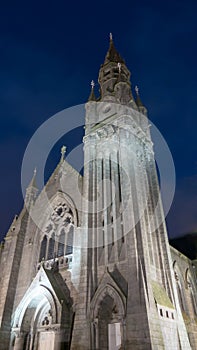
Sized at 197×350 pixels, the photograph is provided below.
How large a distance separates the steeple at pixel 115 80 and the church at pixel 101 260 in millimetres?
193

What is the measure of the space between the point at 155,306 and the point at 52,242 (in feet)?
30.2

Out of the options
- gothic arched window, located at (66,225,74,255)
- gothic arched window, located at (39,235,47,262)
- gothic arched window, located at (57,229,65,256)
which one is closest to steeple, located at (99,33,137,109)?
gothic arched window, located at (66,225,74,255)

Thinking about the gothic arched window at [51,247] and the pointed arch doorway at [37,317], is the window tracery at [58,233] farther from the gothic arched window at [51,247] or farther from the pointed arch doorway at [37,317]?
the pointed arch doorway at [37,317]

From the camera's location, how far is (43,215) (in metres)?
22.1

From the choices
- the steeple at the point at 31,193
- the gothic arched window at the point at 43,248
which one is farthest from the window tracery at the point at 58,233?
the steeple at the point at 31,193

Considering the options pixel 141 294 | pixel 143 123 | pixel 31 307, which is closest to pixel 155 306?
pixel 141 294

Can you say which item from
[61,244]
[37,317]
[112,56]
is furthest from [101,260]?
[112,56]

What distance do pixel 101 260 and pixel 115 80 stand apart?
18.8 m

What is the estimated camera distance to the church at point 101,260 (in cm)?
1377

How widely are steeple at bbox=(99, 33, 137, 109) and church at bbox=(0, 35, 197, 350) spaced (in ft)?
0.63

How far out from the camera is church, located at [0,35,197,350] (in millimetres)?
13766

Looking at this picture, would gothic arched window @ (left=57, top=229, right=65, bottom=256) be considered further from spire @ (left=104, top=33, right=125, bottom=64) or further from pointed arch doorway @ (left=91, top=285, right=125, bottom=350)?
spire @ (left=104, top=33, right=125, bottom=64)

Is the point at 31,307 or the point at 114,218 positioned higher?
the point at 114,218

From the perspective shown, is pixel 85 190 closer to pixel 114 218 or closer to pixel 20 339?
pixel 114 218
